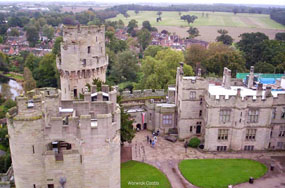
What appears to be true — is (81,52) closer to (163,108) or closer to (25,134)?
(163,108)

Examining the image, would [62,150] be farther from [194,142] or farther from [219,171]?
[194,142]

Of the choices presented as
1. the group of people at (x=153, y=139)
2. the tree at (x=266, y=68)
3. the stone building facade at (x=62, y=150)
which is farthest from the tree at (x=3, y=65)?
the stone building facade at (x=62, y=150)

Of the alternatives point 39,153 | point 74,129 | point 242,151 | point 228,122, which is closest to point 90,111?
point 74,129

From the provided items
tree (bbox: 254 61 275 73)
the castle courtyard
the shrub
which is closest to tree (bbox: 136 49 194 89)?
the castle courtyard

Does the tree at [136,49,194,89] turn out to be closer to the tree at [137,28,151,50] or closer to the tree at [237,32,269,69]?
the tree at [237,32,269,69]

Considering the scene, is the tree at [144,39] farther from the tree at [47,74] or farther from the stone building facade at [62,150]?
the stone building facade at [62,150]

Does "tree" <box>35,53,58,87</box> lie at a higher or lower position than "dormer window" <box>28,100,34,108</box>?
lower
